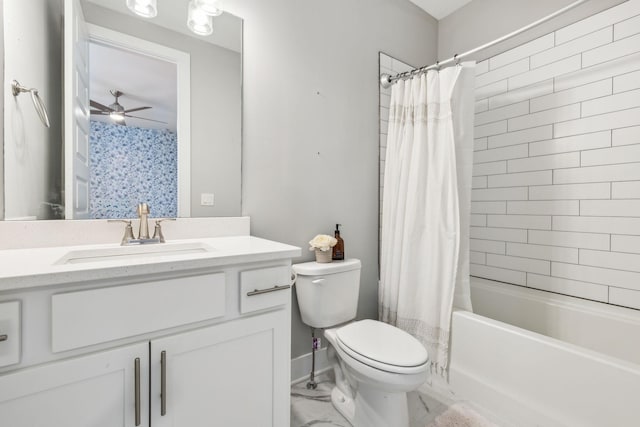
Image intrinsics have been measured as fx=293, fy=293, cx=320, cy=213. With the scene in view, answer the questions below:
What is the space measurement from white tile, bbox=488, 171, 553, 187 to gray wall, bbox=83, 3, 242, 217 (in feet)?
5.94

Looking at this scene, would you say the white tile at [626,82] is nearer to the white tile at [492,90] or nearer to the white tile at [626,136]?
the white tile at [626,136]

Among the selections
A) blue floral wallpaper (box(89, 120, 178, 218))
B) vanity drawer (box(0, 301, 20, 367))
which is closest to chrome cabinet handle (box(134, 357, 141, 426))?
vanity drawer (box(0, 301, 20, 367))

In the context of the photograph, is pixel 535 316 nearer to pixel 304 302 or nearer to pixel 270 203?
pixel 304 302

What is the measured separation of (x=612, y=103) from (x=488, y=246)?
1.09 m

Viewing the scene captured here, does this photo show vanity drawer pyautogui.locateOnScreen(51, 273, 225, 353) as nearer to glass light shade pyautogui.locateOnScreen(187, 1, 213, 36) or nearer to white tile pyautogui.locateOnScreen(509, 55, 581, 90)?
glass light shade pyautogui.locateOnScreen(187, 1, 213, 36)

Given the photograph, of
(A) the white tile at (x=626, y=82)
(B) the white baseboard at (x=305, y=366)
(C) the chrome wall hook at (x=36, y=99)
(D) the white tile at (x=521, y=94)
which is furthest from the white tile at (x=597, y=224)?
(C) the chrome wall hook at (x=36, y=99)

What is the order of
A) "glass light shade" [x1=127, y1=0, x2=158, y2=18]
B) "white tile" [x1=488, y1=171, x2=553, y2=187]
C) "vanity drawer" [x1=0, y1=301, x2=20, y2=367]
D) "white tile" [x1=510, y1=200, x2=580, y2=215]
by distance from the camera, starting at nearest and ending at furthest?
"vanity drawer" [x1=0, y1=301, x2=20, y2=367] → "glass light shade" [x1=127, y1=0, x2=158, y2=18] → "white tile" [x1=510, y1=200, x2=580, y2=215] → "white tile" [x1=488, y1=171, x2=553, y2=187]

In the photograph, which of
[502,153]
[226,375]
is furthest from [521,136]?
[226,375]

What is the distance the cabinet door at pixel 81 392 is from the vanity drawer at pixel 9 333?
0.04 m

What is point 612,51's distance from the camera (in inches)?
64.5

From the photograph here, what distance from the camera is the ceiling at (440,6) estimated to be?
2.26 meters

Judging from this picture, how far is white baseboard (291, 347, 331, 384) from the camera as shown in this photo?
5.65 ft

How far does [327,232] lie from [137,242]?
3.39 ft

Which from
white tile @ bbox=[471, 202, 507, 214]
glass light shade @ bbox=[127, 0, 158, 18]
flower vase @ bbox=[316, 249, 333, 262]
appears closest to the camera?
glass light shade @ bbox=[127, 0, 158, 18]
